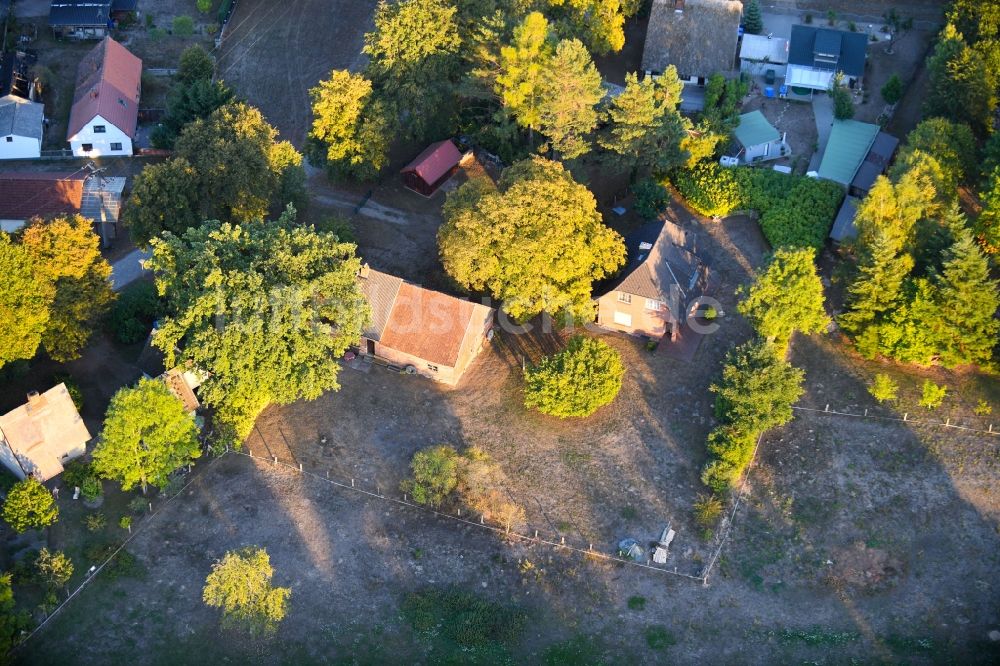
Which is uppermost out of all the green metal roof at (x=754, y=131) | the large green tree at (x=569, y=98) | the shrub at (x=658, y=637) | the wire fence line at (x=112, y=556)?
the large green tree at (x=569, y=98)

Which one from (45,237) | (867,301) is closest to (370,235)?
(45,237)

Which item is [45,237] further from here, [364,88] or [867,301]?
[867,301]

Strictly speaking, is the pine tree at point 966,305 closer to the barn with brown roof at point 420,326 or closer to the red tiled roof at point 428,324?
the barn with brown roof at point 420,326

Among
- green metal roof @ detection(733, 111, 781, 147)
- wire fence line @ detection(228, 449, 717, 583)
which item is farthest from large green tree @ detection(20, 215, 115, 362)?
green metal roof @ detection(733, 111, 781, 147)

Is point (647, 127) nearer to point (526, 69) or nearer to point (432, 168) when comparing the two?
point (526, 69)

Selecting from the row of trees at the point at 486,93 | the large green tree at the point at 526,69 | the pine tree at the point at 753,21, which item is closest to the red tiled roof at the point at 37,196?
the row of trees at the point at 486,93

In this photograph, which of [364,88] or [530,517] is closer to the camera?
[530,517]
